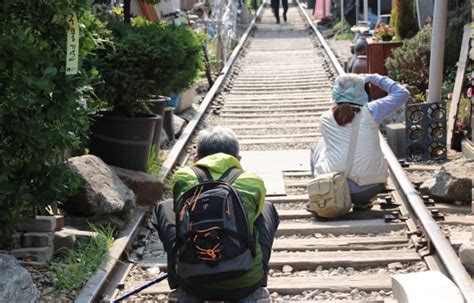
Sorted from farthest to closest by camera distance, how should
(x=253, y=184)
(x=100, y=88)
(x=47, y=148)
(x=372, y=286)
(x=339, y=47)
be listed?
1. (x=339, y=47)
2. (x=100, y=88)
3. (x=372, y=286)
4. (x=47, y=148)
5. (x=253, y=184)

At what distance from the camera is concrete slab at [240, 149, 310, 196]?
9.92 m

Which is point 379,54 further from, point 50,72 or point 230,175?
point 230,175

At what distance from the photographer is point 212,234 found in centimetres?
453

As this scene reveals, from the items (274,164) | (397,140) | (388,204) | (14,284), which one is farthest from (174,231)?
(397,140)

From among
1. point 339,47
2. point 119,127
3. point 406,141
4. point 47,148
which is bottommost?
point 339,47

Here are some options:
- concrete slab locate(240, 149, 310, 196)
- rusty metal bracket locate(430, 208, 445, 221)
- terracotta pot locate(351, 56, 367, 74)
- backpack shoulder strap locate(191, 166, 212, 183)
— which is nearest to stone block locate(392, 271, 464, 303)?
backpack shoulder strap locate(191, 166, 212, 183)

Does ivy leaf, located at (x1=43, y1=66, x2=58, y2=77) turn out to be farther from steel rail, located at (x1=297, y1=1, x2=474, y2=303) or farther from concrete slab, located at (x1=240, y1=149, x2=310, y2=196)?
concrete slab, located at (x1=240, y1=149, x2=310, y2=196)

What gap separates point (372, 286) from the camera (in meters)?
6.20

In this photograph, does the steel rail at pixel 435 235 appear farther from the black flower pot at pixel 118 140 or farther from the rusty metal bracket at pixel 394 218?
the black flower pot at pixel 118 140

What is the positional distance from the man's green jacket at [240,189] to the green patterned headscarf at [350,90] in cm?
307

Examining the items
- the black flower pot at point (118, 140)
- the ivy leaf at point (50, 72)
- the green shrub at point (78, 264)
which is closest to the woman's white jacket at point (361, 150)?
the black flower pot at point (118, 140)

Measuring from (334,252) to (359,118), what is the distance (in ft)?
4.34

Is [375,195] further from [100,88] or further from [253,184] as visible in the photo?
[253,184]

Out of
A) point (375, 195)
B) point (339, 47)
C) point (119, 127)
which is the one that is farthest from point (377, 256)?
point (339, 47)
